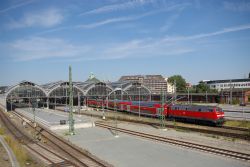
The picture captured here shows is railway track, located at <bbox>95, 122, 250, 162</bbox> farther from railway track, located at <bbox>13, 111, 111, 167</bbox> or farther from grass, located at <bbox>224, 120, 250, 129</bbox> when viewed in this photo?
grass, located at <bbox>224, 120, 250, 129</bbox>

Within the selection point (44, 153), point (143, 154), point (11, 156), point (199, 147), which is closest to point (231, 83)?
point (199, 147)

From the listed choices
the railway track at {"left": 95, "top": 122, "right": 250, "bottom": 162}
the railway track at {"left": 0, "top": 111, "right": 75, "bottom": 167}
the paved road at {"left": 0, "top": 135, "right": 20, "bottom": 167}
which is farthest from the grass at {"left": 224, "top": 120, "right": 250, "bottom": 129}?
the paved road at {"left": 0, "top": 135, "right": 20, "bottom": 167}

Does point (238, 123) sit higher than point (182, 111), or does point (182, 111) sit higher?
point (182, 111)

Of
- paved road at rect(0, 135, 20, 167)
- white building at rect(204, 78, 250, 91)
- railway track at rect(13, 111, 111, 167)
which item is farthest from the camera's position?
white building at rect(204, 78, 250, 91)

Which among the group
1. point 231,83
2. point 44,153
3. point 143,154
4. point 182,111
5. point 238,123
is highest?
point 231,83

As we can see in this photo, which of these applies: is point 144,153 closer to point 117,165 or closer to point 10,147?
point 117,165

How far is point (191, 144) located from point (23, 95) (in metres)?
79.6

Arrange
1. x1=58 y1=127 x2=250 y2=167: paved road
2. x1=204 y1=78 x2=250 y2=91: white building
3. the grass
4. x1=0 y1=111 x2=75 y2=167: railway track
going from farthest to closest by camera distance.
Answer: x1=204 y1=78 x2=250 y2=91: white building < the grass < x1=0 y1=111 x2=75 y2=167: railway track < x1=58 y1=127 x2=250 y2=167: paved road

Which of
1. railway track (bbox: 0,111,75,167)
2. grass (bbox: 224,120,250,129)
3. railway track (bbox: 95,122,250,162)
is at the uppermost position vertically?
grass (bbox: 224,120,250,129)

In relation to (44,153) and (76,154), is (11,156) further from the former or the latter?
(76,154)

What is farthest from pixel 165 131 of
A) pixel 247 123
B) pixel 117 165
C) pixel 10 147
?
pixel 10 147

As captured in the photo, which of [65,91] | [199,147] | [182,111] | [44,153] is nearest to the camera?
[44,153]

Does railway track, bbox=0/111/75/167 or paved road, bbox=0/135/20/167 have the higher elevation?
paved road, bbox=0/135/20/167

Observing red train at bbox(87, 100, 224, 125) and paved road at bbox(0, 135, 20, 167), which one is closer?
paved road at bbox(0, 135, 20, 167)
